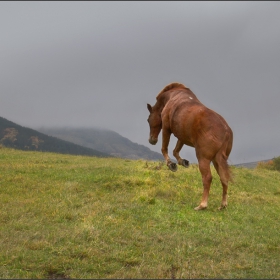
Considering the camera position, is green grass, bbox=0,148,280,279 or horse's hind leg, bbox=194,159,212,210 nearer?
green grass, bbox=0,148,280,279

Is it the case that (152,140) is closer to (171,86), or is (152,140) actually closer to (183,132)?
(183,132)

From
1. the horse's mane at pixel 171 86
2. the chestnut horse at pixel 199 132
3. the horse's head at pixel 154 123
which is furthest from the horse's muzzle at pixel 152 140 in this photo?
the horse's mane at pixel 171 86

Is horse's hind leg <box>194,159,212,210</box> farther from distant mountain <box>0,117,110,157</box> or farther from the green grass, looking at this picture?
distant mountain <box>0,117,110,157</box>

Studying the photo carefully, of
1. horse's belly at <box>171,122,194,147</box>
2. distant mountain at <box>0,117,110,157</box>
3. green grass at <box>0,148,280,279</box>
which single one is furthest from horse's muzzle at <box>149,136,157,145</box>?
distant mountain at <box>0,117,110,157</box>

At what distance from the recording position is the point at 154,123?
33.4 ft

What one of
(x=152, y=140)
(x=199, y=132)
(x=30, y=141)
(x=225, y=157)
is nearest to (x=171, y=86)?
(x=152, y=140)

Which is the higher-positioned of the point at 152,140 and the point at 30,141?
the point at 30,141

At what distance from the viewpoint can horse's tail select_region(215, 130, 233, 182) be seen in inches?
360

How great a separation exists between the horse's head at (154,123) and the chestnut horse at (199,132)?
0.32m

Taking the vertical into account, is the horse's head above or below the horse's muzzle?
above

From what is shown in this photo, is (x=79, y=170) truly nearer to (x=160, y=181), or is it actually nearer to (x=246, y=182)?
(x=160, y=181)

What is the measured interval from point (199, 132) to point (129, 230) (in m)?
3.20

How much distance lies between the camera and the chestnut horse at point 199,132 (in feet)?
29.1

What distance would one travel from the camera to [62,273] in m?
5.11
